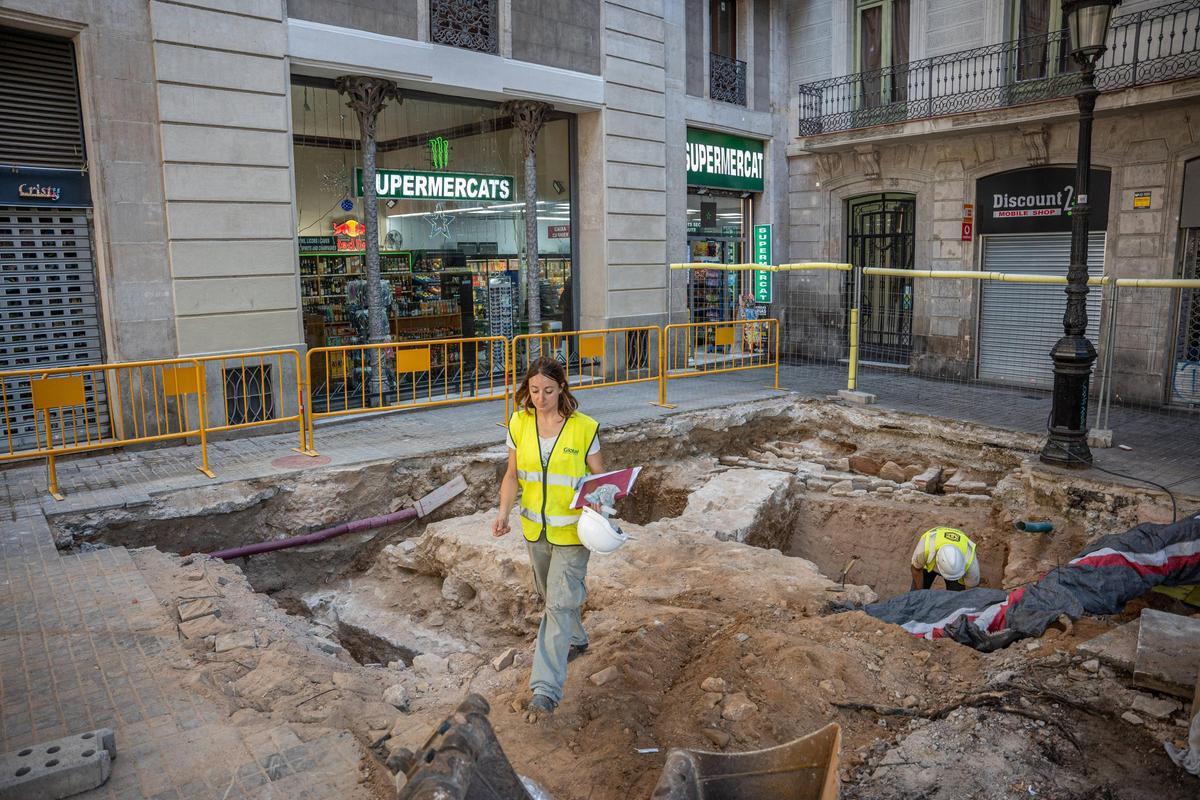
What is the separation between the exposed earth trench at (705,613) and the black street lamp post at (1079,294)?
0.47m

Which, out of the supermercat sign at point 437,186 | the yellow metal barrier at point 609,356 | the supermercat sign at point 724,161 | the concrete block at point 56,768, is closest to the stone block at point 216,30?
the supermercat sign at point 437,186

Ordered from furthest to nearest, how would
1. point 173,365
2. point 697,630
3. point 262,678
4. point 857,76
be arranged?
point 857,76 < point 173,365 < point 697,630 < point 262,678

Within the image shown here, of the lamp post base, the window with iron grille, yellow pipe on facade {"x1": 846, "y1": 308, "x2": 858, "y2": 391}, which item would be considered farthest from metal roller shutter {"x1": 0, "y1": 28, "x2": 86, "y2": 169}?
the lamp post base

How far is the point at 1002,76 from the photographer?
14.5 m

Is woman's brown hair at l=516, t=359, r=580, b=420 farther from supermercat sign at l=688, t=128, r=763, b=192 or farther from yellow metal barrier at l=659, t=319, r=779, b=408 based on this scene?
supermercat sign at l=688, t=128, r=763, b=192

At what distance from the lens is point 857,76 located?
16.6 metres

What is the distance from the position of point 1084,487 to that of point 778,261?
10278mm

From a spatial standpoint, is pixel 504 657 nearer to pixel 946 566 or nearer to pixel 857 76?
pixel 946 566

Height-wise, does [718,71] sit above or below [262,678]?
above

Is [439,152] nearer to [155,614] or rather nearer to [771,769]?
[155,614]

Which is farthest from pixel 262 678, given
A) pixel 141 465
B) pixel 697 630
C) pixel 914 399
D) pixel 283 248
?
pixel 914 399

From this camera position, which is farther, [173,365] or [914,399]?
[914,399]

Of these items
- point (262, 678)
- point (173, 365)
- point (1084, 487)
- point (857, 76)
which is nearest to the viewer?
point (262, 678)

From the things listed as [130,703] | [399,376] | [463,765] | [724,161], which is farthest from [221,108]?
[724,161]
